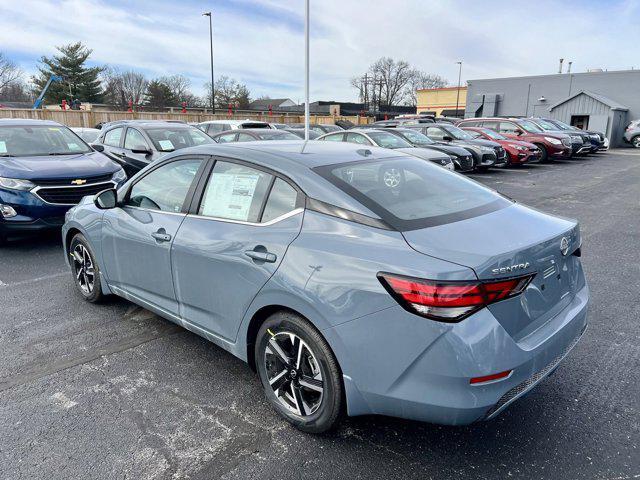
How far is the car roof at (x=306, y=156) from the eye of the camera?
2.56 meters

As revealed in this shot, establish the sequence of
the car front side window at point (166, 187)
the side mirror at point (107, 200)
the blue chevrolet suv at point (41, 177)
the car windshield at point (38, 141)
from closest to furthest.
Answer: the car front side window at point (166, 187), the side mirror at point (107, 200), the blue chevrolet suv at point (41, 177), the car windshield at point (38, 141)

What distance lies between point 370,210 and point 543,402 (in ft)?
5.45

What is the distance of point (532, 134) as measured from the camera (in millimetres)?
18484

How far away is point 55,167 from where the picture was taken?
6355 mm

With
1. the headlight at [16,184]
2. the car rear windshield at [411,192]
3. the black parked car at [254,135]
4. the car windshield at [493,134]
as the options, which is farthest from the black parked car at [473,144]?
the car rear windshield at [411,192]

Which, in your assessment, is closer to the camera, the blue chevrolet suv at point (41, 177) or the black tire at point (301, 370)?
the black tire at point (301, 370)

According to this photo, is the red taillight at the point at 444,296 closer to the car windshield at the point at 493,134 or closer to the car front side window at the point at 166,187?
the car front side window at the point at 166,187

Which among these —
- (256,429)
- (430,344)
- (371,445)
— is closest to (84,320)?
(256,429)

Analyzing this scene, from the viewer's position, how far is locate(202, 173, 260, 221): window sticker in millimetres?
2895

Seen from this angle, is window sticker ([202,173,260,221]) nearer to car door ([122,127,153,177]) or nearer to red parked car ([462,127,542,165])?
car door ([122,127,153,177])

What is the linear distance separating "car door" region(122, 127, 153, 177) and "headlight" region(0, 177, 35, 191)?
9.70 ft

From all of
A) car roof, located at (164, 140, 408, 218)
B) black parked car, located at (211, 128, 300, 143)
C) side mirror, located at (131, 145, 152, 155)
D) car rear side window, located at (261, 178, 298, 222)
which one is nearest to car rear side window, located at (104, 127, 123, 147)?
side mirror, located at (131, 145, 152, 155)

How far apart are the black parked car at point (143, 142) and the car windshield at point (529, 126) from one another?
14154mm

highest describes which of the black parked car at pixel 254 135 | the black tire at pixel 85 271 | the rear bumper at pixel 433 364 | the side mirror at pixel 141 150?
the black parked car at pixel 254 135
